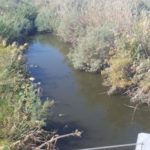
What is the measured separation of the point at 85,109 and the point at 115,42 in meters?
5.53

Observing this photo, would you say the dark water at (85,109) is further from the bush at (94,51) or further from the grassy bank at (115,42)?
the grassy bank at (115,42)

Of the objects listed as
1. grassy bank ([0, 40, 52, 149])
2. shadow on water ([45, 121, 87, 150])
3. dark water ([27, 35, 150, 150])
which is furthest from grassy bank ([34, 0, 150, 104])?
grassy bank ([0, 40, 52, 149])

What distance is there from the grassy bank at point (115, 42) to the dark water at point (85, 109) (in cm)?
68

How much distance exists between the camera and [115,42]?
827 inches

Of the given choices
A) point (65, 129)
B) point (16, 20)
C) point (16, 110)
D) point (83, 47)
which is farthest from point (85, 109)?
point (16, 20)

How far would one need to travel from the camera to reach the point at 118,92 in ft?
61.1

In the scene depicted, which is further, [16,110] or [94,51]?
[94,51]

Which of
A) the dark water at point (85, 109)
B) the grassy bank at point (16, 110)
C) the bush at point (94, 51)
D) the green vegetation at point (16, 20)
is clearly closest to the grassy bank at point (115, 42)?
the bush at point (94, 51)

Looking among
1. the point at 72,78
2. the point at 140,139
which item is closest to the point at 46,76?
the point at 72,78

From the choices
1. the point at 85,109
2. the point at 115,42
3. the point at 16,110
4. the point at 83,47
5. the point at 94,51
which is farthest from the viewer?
the point at 83,47

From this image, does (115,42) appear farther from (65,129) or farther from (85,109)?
(65,129)

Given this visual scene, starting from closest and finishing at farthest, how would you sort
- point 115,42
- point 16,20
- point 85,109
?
1. point 85,109
2. point 115,42
3. point 16,20

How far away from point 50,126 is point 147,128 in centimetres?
371

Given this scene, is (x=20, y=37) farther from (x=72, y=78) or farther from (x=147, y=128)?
(x=147, y=128)
